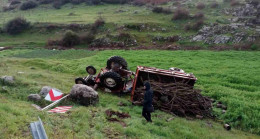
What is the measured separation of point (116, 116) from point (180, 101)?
10.8 ft

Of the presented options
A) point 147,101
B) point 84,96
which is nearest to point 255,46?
point 147,101

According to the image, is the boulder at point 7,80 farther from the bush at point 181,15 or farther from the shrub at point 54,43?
the bush at point 181,15

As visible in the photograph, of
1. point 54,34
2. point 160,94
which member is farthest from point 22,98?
point 54,34

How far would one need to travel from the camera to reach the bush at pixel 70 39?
3544cm

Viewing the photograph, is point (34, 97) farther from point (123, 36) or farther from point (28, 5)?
point (28, 5)

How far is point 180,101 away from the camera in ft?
33.8

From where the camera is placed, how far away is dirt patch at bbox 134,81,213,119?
10.2 meters

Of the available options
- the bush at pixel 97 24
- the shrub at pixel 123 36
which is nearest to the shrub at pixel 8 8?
the bush at pixel 97 24

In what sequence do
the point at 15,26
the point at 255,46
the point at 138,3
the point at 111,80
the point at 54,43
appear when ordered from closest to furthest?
the point at 111,80 → the point at 255,46 → the point at 54,43 → the point at 15,26 → the point at 138,3

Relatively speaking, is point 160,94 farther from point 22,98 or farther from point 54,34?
point 54,34

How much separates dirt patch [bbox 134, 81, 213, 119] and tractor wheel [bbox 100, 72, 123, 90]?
1.98 m

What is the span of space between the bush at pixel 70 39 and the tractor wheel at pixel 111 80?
25329mm

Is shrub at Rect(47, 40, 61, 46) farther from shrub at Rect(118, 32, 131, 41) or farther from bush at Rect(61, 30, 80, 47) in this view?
shrub at Rect(118, 32, 131, 41)

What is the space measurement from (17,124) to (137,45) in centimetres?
2682
